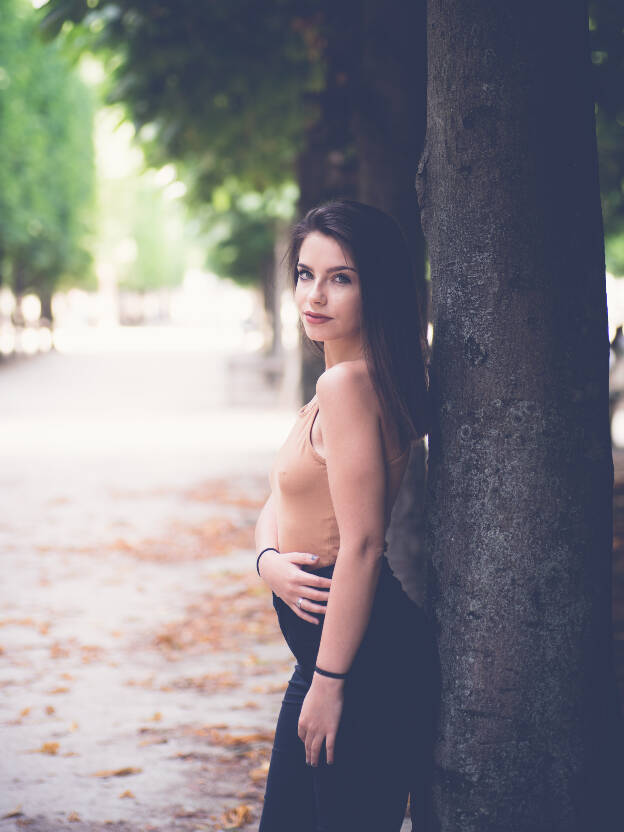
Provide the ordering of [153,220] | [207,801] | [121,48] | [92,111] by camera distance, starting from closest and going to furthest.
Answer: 1. [207,801]
2. [121,48]
3. [92,111]
4. [153,220]

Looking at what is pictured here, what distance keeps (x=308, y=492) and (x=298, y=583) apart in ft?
0.70

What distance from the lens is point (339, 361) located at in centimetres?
235

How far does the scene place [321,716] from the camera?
7.22 feet

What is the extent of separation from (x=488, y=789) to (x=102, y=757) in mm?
2464

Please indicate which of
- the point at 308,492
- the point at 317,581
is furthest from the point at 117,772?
the point at 308,492

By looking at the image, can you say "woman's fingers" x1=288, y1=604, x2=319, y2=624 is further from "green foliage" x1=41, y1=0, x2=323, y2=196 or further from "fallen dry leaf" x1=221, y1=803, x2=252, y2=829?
"green foliage" x1=41, y1=0, x2=323, y2=196

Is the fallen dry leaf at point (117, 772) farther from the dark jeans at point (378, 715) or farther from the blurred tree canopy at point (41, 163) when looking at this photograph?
the blurred tree canopy at point (41, 163)

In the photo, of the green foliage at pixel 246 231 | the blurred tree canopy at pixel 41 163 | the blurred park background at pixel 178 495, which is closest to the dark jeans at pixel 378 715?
the blurred park background at pixel 178 495

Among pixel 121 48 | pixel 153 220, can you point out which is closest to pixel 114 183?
pixel 153 220

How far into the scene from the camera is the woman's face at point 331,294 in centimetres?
229

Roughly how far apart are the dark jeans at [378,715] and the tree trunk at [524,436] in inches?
3.8

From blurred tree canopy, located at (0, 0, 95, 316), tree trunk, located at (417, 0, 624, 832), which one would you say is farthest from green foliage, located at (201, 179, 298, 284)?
tree trunk, located at (417, 0, 624, 832)

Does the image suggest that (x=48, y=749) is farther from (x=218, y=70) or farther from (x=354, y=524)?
(x=218, y=70)

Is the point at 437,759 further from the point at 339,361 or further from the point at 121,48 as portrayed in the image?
the point at 121,48
